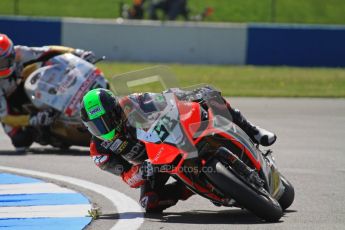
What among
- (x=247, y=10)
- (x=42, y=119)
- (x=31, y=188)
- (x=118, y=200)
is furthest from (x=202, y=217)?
(x=247, y=10)

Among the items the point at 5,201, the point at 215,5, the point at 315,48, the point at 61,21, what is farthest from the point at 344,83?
the point at 5,201

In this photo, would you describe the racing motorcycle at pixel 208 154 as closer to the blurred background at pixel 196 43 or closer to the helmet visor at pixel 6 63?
the helmet visor at pixel 6 63

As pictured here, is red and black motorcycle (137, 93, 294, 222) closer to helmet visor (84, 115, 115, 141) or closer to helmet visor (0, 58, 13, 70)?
helmet visor (84, 115, 115, 141)

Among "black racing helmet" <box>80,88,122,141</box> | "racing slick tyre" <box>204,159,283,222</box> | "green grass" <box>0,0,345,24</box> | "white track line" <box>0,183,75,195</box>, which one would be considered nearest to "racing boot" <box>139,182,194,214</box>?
"black racing helmet" <box>80,88,122,141</box>

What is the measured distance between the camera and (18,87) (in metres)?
12.9

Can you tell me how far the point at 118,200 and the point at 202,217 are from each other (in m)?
1.22

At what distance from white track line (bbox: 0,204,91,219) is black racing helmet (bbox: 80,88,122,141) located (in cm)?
76

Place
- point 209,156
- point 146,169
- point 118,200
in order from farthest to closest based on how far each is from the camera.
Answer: point 118,200
point 146,169
point 209,156

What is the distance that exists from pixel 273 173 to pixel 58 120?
5.23 metres

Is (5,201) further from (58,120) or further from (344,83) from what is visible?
(344,83)

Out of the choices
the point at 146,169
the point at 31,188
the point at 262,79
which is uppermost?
the point at 146,169

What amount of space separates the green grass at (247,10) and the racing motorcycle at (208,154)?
2011 cm

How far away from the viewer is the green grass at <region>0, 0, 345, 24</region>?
92.2ft

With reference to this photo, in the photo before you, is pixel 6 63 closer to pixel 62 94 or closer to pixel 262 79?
pixel 62 94
